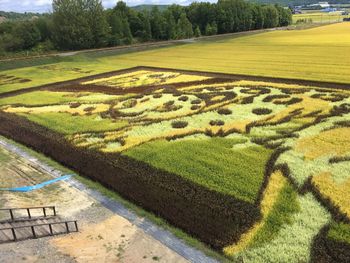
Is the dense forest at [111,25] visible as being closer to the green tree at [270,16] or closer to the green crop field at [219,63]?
the green crop field at [219,63]

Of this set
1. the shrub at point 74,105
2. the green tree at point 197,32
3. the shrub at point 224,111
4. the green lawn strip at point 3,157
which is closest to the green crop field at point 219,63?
the shrub at point 74,105

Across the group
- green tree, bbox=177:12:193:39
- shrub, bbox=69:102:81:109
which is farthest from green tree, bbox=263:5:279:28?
shrub, bbox=69:102:81:109

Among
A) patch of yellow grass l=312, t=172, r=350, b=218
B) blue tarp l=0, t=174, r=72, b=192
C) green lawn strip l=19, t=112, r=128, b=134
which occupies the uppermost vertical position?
green lawn strip l=19, t=112, r=128, b=134

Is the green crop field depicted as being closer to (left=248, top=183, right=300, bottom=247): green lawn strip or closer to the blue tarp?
(left=248, top=183, right=300, bottom=247): green lawn strip

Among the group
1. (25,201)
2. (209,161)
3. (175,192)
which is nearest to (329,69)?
(209,161)

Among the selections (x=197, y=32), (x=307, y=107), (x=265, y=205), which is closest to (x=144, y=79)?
(x=307, y=107)

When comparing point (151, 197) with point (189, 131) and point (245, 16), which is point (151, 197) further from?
point (245, 16)

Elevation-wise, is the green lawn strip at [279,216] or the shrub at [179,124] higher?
the shrub at [179,124]

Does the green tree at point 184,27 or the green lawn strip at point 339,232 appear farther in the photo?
the green tree at point 184,27
